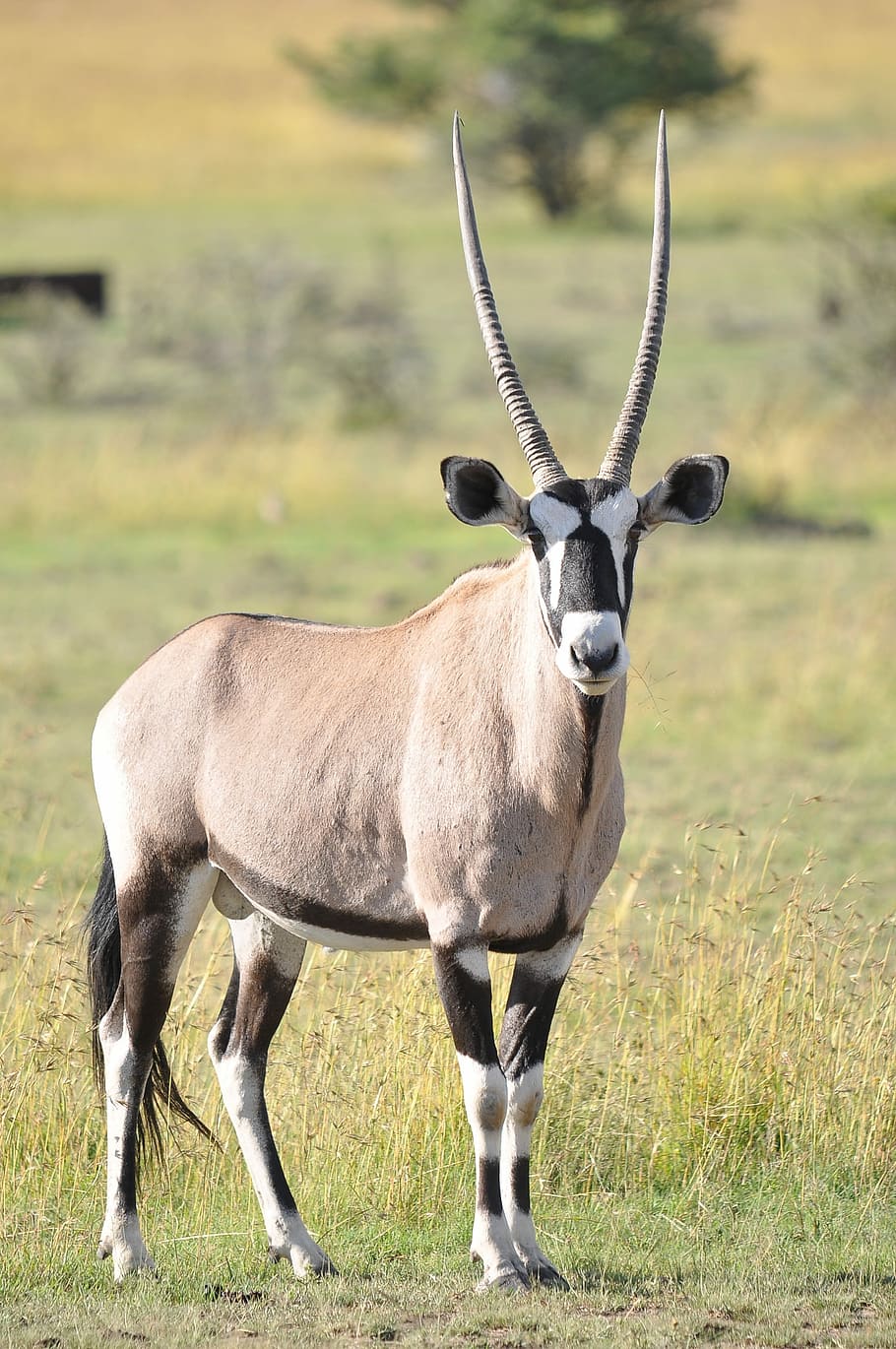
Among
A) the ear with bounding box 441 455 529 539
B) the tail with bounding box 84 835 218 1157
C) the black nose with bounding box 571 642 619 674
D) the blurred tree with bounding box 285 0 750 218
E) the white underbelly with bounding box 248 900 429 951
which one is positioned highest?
the blurred tree with bounding box 285 0 750 218

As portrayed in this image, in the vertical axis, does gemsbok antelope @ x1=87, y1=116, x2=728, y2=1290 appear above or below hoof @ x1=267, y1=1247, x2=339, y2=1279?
above

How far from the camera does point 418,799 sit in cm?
558

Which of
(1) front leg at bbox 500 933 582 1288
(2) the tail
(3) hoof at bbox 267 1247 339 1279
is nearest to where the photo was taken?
(1) front leg at bbox 500 933 582 1288

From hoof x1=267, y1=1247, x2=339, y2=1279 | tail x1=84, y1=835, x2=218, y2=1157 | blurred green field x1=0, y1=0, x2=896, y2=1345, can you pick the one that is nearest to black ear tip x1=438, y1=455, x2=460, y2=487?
blurred green field x1=0, y1=0, x2=896, y2=1345

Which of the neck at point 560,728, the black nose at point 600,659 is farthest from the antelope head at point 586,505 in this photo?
the neck at point 560,728

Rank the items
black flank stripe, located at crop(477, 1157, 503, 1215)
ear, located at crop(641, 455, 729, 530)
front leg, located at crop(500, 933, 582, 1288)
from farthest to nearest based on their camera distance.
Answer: front leg, located at crop(500, 933, 582, 1288) → black flank stripe, located at crop(477, 1157, 503, 1215) → ear, located at crop(641, 455, 729, 530)

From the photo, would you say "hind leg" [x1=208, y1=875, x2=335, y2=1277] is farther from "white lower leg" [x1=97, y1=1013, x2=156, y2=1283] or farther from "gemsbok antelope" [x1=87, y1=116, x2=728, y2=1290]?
"white lower leg" [x1=97, y1=1013, x2=156, y2=1283]

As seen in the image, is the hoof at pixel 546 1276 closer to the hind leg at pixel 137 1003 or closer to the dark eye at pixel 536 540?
the hind leg at pixel 137 1003

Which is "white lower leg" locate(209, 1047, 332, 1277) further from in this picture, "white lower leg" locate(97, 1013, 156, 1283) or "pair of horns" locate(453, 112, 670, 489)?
"pair of horns" locate(453, 112, 670, 489)

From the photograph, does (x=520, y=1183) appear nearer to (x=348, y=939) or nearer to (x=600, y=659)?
(x=348, y=939)

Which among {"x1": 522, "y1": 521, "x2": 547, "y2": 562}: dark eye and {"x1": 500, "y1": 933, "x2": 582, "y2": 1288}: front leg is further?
{"x1": 500, "y1": 933, "x2": 582, "y2": 1288}: front leg

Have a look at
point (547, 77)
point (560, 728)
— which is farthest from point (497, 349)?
point (547, 77)

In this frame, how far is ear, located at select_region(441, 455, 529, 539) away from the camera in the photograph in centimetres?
531

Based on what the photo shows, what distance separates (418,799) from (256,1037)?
3.75ft
